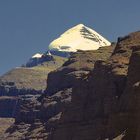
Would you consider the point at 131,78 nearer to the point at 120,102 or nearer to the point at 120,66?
the point at 120,102

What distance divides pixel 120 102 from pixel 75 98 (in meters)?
47.9

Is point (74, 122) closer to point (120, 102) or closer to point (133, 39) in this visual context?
point (133, 39)

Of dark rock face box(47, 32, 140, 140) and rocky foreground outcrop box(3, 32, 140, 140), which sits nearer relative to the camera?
rocky foreground outcrop box(3, 32, 140, 140)

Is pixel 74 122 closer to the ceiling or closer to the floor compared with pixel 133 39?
closer to the floor

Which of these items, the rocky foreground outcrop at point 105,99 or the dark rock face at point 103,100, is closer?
the rocky foreground outcrop at point 105,99

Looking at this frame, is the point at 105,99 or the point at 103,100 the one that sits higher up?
the point at 105,99

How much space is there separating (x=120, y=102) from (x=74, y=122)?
140 feet

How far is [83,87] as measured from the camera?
17038 centimetres

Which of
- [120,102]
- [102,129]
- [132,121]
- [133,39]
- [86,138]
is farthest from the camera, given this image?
[133,39]

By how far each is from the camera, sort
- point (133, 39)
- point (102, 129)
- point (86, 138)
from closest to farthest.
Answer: point (102, 129) < point (86, 138) < point (133, 39)

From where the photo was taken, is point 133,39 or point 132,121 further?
point 133,39

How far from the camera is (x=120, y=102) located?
121 metres

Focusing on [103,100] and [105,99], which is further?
[103,100]

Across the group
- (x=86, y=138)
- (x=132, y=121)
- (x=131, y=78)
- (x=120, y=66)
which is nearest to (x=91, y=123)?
(x=86, y=138)
